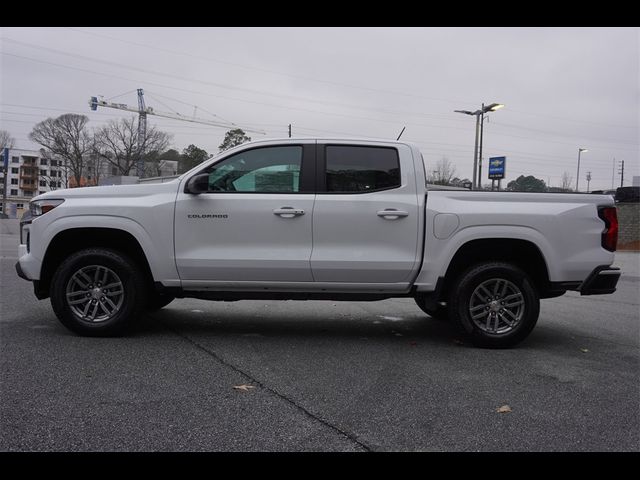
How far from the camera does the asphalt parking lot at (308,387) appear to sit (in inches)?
126

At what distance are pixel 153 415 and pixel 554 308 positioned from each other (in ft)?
22.0

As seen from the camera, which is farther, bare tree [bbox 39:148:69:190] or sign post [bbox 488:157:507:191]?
bare tree [bbox 39:148:69:190]

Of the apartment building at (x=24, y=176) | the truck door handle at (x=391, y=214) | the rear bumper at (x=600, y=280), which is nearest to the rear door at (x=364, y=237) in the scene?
the truck door handle at (x=391, y=214)

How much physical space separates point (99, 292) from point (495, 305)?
12.9 ft

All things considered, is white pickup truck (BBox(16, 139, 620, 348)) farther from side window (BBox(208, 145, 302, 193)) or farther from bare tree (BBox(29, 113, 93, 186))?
bare tree (BBox(29, 113, 93, 186))

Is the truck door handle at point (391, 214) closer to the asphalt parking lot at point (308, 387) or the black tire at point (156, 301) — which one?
the asphalt parking lot at point (308, 387)

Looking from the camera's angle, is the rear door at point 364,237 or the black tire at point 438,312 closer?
the rear door at point 364,237

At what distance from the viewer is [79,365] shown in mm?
4465

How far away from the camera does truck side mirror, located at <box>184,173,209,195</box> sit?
523 centimetres

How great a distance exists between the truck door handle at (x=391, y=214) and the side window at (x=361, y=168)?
0.27 m

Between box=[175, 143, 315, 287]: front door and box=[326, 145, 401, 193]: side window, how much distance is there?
0.32 m

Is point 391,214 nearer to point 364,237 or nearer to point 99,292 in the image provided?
point 364,237

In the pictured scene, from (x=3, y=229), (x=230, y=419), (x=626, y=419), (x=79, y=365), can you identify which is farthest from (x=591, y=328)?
(x=3, y=229)

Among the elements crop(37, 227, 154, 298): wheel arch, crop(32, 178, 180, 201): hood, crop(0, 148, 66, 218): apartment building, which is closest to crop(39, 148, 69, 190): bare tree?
crop(0, 148, 66, 218): apartment building
